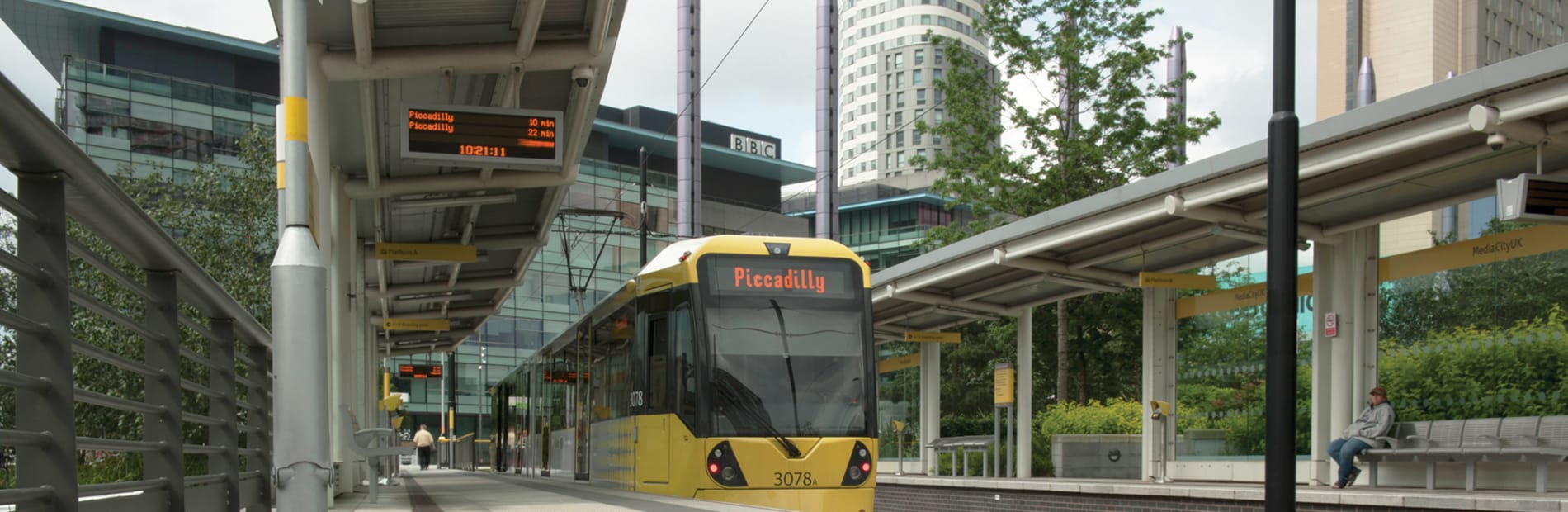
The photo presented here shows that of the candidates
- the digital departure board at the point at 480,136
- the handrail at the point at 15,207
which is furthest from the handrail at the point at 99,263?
the digital departure board at the point at 480,136

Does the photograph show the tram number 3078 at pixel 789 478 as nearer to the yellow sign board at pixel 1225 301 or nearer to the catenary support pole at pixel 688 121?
the yellow sign board at pixel 1225 301

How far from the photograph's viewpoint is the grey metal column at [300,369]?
206 inches

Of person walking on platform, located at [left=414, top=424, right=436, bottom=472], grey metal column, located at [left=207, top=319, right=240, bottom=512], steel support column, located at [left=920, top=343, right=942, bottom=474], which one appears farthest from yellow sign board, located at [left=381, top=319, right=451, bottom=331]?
grey metal column, located at [left=207, top=319, right=240, bottom=512]

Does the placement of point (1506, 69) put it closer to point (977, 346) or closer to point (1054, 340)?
point (1054, 340)

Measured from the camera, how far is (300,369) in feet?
17.2

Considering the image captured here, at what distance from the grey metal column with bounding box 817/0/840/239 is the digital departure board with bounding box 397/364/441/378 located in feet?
45.0

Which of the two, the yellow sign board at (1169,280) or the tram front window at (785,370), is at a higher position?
the yellow sign board at (1169,280)

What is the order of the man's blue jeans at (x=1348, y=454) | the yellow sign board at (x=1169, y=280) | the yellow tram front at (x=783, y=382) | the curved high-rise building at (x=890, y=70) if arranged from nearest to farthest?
1. the yellow tram front at (x=783, y=382)
2. the man's blue jeans at (x=1348, y=454)
3. the yellow sign board at (x=1169, y=280)
4. the curved high-rise building at (x=890, y=70)

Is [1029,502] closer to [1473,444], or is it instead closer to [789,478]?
[789,478]

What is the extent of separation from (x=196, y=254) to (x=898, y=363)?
477 inches

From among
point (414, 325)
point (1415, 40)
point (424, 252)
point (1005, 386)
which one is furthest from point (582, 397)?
point (1415, 40)

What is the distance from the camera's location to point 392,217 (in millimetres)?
20875

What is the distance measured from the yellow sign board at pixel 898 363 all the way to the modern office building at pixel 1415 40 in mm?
57621

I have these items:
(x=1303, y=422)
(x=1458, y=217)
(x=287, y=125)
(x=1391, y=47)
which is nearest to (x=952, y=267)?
(x=1303, y=422)
